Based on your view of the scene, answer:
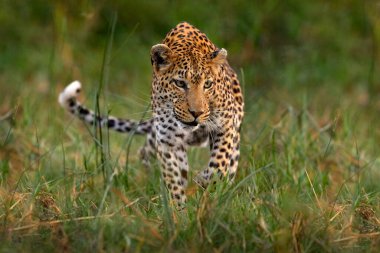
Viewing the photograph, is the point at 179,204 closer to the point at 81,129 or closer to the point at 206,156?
the point at 206,156

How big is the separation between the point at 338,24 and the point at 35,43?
3.91 meters

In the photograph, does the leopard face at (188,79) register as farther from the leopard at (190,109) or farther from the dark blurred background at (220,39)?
the dark blurred background at (220,39)

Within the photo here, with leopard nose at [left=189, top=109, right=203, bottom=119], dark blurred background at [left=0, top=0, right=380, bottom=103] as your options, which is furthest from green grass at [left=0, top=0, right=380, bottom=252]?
leopard nose at [left=189, top=109, right=203, bottom=119]

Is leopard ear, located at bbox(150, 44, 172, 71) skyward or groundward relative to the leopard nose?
skyward

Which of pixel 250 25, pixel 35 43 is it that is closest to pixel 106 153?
pixel 250 25

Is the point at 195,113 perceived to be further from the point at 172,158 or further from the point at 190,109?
the point at 172,158

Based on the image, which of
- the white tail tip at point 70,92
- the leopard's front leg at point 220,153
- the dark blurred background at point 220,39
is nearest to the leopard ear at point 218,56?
the leopard's front leg at point 220,153

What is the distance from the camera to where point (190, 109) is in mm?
6156

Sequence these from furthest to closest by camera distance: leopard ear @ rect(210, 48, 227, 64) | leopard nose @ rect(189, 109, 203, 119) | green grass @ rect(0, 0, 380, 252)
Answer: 1. leopard ear @ rect(210, 48, 227, 64)
2. leopard nose @ rect(189, 109, 203, 119)
3. green grass @ rect(0, 0, 380, 252)

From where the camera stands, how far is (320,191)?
6.21 meters

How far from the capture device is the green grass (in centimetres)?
505

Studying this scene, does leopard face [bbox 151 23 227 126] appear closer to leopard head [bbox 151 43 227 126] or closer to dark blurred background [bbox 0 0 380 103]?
leopard head [bbox 151 43 227 126]

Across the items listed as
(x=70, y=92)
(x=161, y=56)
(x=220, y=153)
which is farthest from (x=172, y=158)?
(x=70, y=92)

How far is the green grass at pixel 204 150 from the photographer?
5047 millimetres
